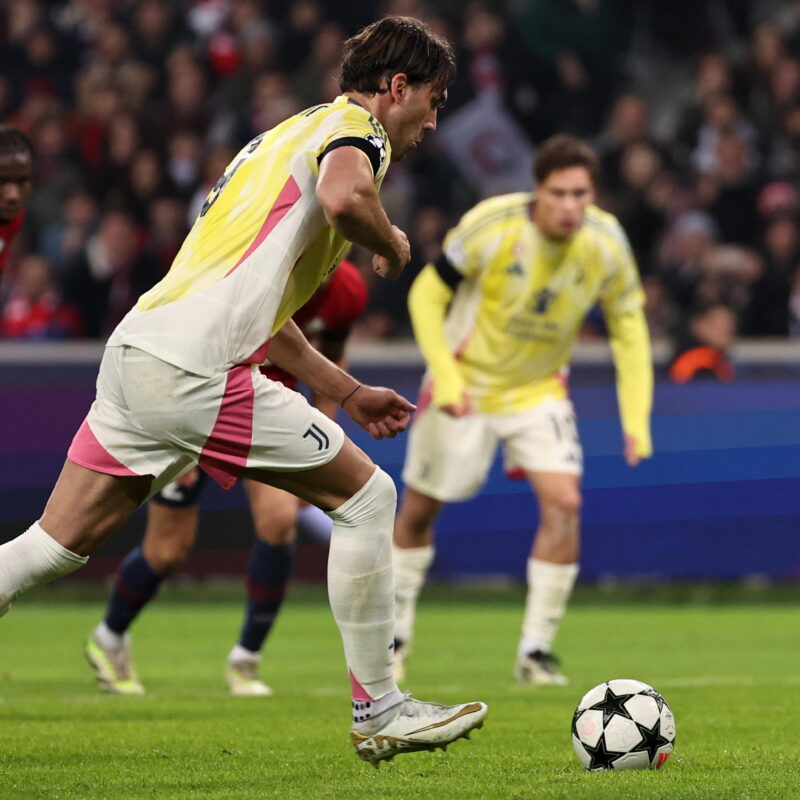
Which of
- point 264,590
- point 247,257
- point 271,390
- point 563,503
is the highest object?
point 247,257

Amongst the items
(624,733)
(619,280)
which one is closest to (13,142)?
(619,280)

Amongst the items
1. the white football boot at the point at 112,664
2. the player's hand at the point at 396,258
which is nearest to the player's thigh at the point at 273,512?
the white football boot at the point at 112,664

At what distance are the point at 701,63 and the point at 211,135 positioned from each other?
4.67 metres

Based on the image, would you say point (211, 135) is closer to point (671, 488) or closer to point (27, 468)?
point (27, 468)

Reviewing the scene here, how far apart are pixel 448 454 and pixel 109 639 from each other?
80.0 inches

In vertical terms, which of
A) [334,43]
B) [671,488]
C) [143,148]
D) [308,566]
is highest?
[334,43]

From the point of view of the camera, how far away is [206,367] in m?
4.50

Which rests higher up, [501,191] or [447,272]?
[447,272]

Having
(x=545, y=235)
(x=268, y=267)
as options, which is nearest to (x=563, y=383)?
(x=545, y=235)

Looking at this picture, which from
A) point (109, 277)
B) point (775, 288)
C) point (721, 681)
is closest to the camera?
point (721, 681)

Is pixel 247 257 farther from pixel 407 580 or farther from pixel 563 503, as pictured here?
pixel 407 580

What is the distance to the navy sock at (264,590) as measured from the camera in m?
7.52

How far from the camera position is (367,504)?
471 cm

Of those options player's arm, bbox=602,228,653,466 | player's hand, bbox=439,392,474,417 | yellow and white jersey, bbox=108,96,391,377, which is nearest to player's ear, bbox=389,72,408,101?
yellow and white jersey, bbox=108,96,391,377
